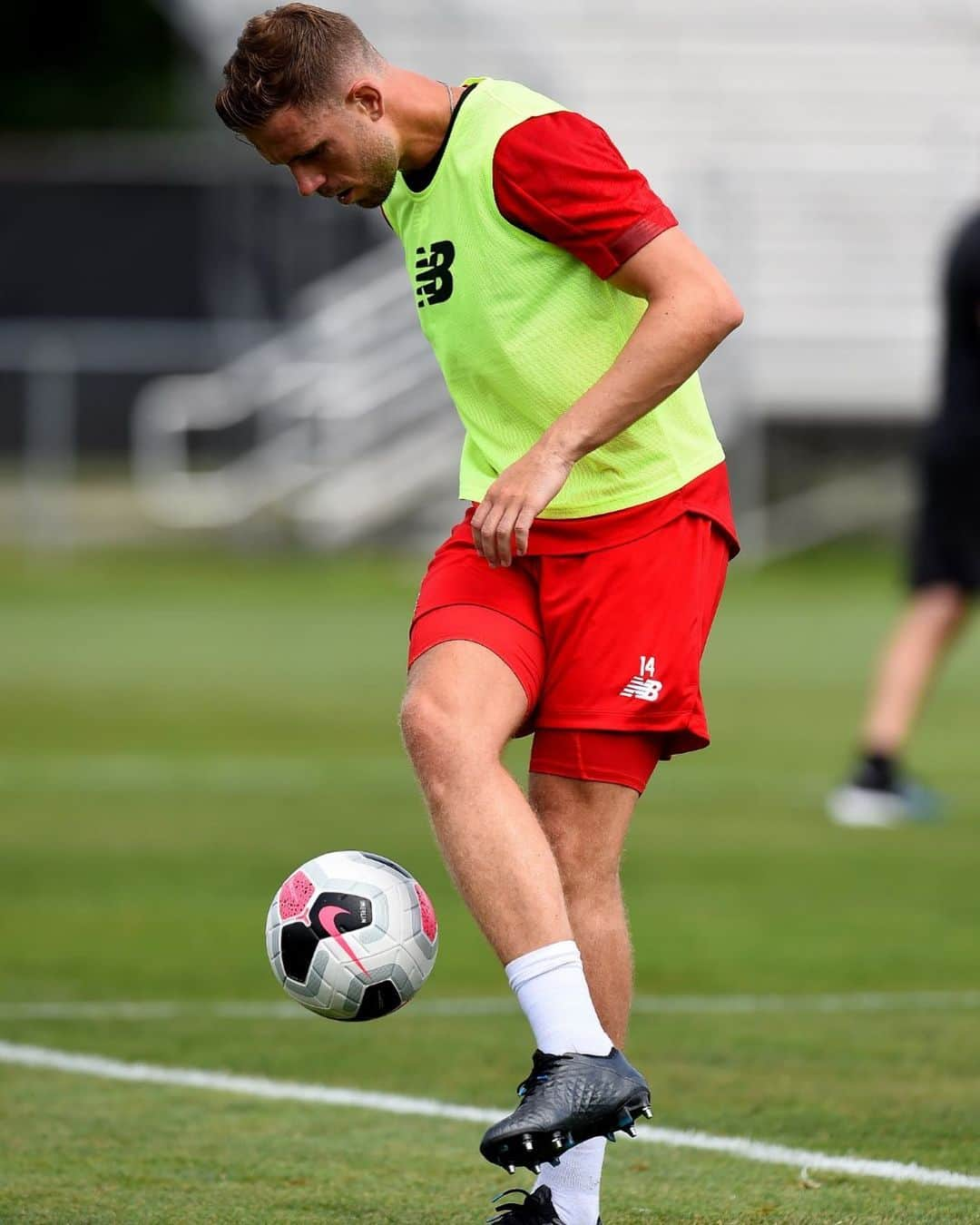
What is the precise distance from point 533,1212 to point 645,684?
1.02 m

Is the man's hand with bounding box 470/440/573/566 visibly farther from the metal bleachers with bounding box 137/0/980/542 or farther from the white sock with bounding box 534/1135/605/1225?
the metal bleachers with bounding box 137/0/980/542

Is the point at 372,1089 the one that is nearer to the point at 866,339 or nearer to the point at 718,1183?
the point at 718,1183

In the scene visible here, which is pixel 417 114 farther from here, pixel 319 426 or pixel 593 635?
pixel 319 426

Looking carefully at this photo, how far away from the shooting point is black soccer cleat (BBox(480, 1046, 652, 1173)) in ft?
13.1

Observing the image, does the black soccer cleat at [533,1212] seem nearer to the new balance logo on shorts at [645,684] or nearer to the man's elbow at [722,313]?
the new balance logo on shorts at [645,684]

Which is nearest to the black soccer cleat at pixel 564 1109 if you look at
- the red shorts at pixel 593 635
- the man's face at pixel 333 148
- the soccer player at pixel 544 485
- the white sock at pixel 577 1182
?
the soccer player at pixel 544 485

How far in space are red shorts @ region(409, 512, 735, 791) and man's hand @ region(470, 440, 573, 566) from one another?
0.19 m

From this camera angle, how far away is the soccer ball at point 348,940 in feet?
15.0

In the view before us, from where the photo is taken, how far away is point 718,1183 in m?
4.77

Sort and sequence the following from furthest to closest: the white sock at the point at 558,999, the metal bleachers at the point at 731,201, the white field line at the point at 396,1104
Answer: the metal bleachers at the point at 731,201
the white field line at the point at 396,1104
the white sock at the point at 558,999

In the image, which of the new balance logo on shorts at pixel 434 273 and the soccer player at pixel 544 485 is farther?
the new balance logo on shorts at pixel 434 273

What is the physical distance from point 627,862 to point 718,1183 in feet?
14.1

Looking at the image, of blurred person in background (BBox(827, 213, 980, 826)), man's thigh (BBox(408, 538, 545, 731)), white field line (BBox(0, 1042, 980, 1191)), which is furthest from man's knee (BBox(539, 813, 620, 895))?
blurred person in background (BBox(827, 213, 980, 826))

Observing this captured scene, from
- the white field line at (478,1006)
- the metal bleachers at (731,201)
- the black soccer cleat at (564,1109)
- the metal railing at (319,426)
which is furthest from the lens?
the metal bleachers at (731,201)
